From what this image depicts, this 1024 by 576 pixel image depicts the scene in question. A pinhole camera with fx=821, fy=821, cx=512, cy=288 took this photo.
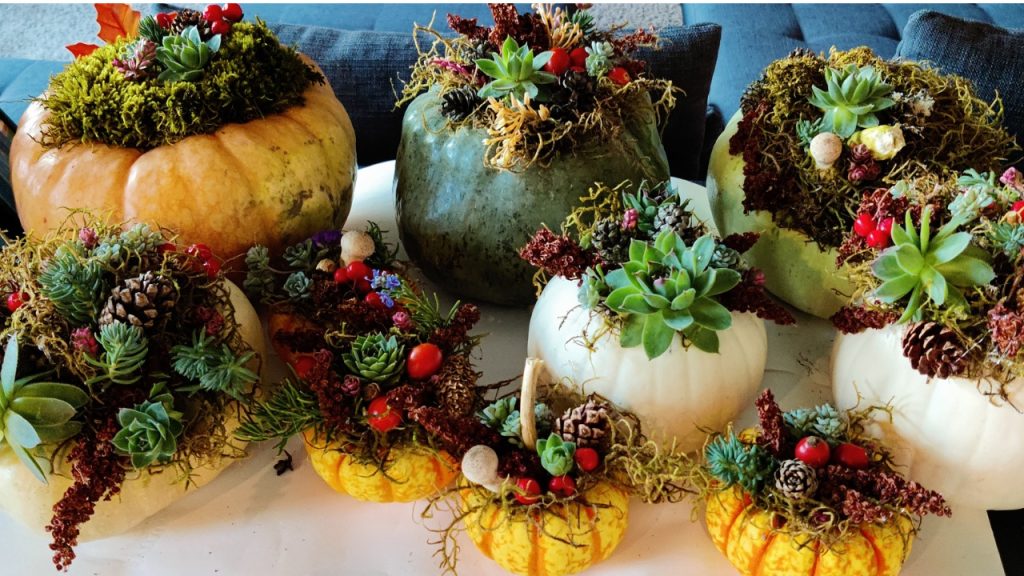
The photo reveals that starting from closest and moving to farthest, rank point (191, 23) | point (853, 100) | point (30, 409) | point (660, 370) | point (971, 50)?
1. point (30, 409)
2. point (660, 370)
3. point (853, 100)
4. point (191, 23)
5. point (971, 50)

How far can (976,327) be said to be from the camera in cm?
78

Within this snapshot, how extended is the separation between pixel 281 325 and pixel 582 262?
14.8 inches

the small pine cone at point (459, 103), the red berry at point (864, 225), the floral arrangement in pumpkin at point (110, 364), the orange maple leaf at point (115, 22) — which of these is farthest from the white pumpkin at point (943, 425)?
the orange maple leaf at point (115, 22)

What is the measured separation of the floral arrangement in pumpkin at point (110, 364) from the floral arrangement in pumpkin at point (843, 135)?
0.66 metres

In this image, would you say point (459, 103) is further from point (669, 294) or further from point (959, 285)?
point (959, 285)

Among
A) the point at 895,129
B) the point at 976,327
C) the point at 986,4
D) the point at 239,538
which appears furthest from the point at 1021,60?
the point at 239,538

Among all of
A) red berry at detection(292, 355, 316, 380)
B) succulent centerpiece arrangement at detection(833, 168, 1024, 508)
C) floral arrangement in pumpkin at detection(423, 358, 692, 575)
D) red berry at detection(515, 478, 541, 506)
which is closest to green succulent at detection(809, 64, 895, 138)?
succulent centerpiece arrangement at detection(833, 168, 1024, 508)

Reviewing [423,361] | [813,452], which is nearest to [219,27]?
[423,361]

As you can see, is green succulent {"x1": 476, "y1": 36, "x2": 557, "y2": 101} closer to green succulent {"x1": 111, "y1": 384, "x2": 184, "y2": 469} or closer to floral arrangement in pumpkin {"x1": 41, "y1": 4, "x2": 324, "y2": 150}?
floral arrangement in pumpkin {"x1": 41, "y1": 4, "x2": 324, "y2": 150}

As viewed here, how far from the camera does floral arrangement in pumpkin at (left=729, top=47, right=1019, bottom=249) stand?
95cm

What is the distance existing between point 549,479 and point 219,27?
70cm

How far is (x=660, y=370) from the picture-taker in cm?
86

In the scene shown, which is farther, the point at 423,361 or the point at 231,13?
the point at 231,13

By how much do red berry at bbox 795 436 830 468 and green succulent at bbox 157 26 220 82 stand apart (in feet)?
2.63
